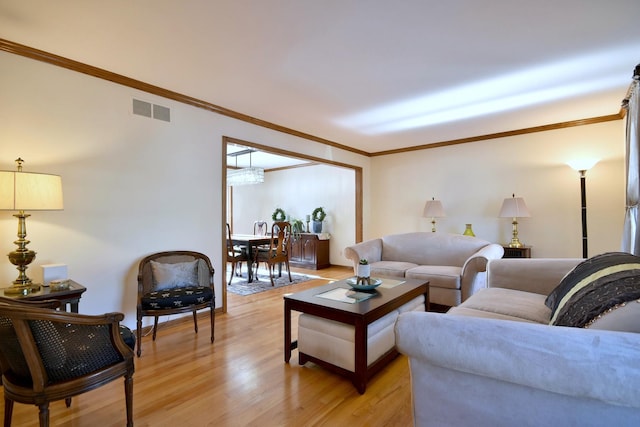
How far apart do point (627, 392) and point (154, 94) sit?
3.86 meters

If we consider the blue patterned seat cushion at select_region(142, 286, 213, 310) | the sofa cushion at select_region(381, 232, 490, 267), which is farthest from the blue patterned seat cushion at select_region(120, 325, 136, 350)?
the sofa cushion at select_region(381, 232, 490, 267)

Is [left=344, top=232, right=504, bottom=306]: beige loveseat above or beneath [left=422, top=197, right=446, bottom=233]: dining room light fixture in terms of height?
beneath

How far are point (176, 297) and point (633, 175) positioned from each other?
405cm

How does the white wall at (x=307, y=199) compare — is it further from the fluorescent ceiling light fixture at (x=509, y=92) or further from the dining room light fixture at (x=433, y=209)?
the fluorescent ceiling light fixture at (x=509, y=92)

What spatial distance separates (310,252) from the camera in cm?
686

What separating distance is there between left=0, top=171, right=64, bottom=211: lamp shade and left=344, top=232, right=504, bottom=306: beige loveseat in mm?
3172

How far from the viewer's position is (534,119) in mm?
4211

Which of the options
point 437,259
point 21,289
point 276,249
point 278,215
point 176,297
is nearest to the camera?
point 21,289

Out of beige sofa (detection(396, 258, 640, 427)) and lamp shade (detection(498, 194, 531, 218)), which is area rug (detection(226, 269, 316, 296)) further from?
beige sofa (detection(396, 258, 640, 427))

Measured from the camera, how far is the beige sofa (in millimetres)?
950

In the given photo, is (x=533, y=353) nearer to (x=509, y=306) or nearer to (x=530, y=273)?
(x=509, y=306)

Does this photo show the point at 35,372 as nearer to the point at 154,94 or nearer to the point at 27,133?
the point at 27,133

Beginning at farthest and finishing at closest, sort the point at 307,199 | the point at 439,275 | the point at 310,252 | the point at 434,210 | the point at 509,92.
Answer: the point at 307,199 < the point at 310,252 < the point at 434,210 < the point at 439,275 < the point at 509,92

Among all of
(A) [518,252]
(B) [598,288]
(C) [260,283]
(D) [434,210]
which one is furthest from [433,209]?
(B) [598,288]
